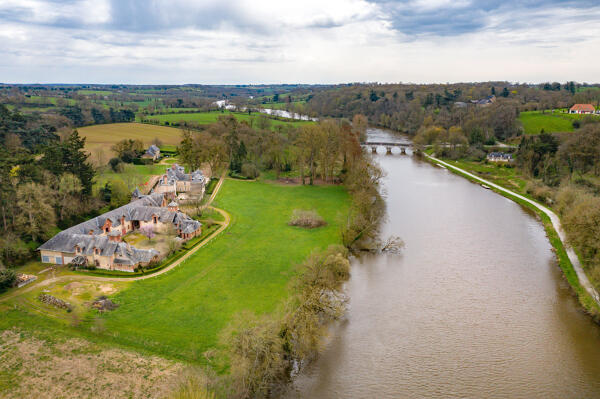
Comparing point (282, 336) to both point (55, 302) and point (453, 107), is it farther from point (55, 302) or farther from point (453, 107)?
point (453, 107)

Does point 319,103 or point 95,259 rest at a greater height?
point 319,103

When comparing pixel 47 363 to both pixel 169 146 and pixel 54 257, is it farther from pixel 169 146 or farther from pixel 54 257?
pixel 169 146

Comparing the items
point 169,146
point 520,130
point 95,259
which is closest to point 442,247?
point 95,259

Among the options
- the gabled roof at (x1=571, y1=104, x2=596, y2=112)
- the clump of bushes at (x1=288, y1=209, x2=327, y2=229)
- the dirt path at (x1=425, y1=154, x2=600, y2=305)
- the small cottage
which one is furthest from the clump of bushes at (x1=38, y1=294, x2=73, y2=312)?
the gabled roof at (x1=571, y1=104, x2=596, y2=112)

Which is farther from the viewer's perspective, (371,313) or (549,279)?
(549,279)

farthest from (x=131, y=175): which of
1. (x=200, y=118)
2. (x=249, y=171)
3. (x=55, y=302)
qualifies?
(x=200, y=118)

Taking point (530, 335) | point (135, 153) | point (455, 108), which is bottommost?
point (530, 335)

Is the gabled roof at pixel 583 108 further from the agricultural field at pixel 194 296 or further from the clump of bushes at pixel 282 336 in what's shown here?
the clump of bushes at pixel 282 336
